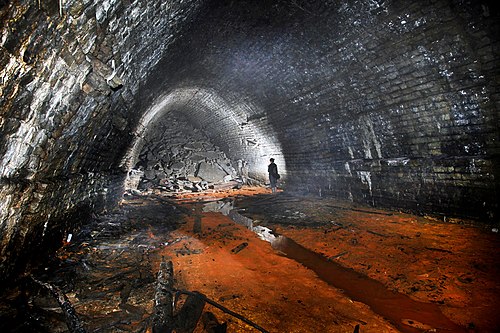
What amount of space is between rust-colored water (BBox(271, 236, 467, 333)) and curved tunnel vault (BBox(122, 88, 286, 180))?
8070 mm

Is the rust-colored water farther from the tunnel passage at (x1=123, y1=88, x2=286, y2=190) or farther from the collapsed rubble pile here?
the collapsed rubble pile

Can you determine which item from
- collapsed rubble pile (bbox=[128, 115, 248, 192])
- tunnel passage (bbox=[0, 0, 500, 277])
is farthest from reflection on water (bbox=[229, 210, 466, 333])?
collapsed rubble pile (bbox=[128, 115, 248, 192])

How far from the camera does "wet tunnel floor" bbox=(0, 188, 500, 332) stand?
8.46 feet

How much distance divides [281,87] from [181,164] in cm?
1101

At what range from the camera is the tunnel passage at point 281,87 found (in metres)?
2.52

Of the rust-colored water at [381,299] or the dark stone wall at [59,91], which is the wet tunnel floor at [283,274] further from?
the dark stone wall at [59,91]

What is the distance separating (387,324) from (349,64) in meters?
5.69

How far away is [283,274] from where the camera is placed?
367cm

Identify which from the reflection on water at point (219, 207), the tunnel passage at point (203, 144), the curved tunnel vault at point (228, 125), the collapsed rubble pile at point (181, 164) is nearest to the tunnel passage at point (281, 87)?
the curved tunnel vault at point (228, 125)

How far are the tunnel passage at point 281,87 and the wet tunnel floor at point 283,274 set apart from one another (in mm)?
729

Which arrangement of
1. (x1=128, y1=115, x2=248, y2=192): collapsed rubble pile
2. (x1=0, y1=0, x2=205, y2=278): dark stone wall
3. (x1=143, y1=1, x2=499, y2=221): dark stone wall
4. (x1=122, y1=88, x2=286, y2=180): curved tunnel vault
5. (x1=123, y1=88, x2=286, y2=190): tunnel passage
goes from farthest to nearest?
1. (x1=128, y1=115, x2=248, y2=192): collapsed rubble pile
2. (x1=123, y1=88, x2=286, y2=190): tunnel passage
3. (x1=122, y1=88, x2=286, y2=180): curved tunnel vault
4. (x1=143, y1=1, x2=499, y2=221): dark stone wall
5. (x1=0, y1=0, x2=205, y2=278): dark stone wall

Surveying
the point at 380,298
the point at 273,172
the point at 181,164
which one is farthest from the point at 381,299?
the point at 181,164

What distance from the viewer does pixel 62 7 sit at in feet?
6.85

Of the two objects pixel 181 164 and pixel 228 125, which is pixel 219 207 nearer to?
pixel 228 125
